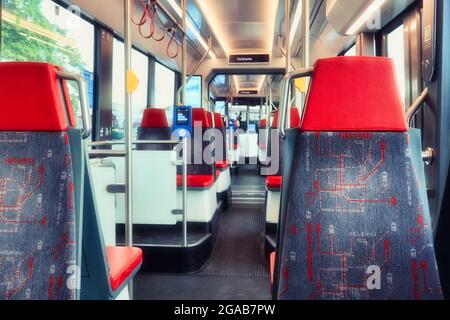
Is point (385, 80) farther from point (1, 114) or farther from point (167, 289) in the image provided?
point (167, 289)

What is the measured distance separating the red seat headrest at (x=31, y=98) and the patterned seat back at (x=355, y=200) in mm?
741

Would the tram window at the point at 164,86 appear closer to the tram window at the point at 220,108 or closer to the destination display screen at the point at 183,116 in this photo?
the destination display screen at the point at 183,116

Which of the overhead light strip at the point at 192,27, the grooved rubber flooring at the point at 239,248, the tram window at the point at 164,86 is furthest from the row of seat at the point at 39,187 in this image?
the tram window at the point at 164,86

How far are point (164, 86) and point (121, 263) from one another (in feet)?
20.1

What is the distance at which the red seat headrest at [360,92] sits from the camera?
119 cm

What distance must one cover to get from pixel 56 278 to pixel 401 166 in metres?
1.07

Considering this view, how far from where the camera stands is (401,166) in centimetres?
120

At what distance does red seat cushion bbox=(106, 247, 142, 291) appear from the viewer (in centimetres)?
142

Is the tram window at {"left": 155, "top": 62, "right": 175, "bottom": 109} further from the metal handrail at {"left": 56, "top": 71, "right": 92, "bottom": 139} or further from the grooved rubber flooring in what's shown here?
the metal handrail at {"left": 56, "top": 71, "right": 92, "bottom": 139}

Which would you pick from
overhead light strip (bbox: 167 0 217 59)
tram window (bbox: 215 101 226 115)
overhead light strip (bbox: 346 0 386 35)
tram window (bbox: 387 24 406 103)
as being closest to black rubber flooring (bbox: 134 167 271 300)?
tram window (bbox: 387 24 406 103)

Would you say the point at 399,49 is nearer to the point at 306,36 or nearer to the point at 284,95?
the point at 306,36

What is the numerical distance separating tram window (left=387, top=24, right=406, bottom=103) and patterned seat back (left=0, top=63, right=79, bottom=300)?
2955mm

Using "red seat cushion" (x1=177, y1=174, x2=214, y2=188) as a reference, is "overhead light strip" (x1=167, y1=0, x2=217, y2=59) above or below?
above
